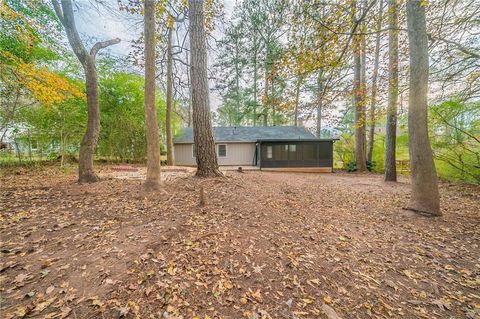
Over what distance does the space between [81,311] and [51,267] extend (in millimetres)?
869

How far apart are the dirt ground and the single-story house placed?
975 centimetres

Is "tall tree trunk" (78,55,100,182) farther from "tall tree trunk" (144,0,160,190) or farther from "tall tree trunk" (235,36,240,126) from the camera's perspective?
"tall tree trunk" (235,36,240,126)

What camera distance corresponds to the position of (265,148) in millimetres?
14297

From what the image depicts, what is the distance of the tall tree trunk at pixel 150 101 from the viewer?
439cm

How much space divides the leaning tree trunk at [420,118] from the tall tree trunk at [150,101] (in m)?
5.85

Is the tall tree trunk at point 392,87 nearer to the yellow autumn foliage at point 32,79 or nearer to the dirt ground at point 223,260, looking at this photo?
the dirt ground at point 223,260

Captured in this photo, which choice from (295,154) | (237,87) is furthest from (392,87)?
(237,87)

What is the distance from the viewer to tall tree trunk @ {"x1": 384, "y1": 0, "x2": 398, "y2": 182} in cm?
473

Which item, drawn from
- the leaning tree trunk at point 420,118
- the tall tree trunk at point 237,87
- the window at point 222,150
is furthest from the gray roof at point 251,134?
the leaning tree trunk at point 420,118

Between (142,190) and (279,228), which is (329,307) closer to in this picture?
(279,228)

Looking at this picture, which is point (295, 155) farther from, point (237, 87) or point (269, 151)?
point (237, 87)

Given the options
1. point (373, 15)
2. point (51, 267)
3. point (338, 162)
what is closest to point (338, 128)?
point (338, 162)

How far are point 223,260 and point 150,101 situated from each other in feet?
12.9

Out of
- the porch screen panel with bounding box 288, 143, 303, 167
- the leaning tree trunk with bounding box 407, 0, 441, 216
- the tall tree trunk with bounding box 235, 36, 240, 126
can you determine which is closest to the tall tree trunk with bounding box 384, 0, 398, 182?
the leaning tree trunk with bounding box 407, 0, 441, 216
